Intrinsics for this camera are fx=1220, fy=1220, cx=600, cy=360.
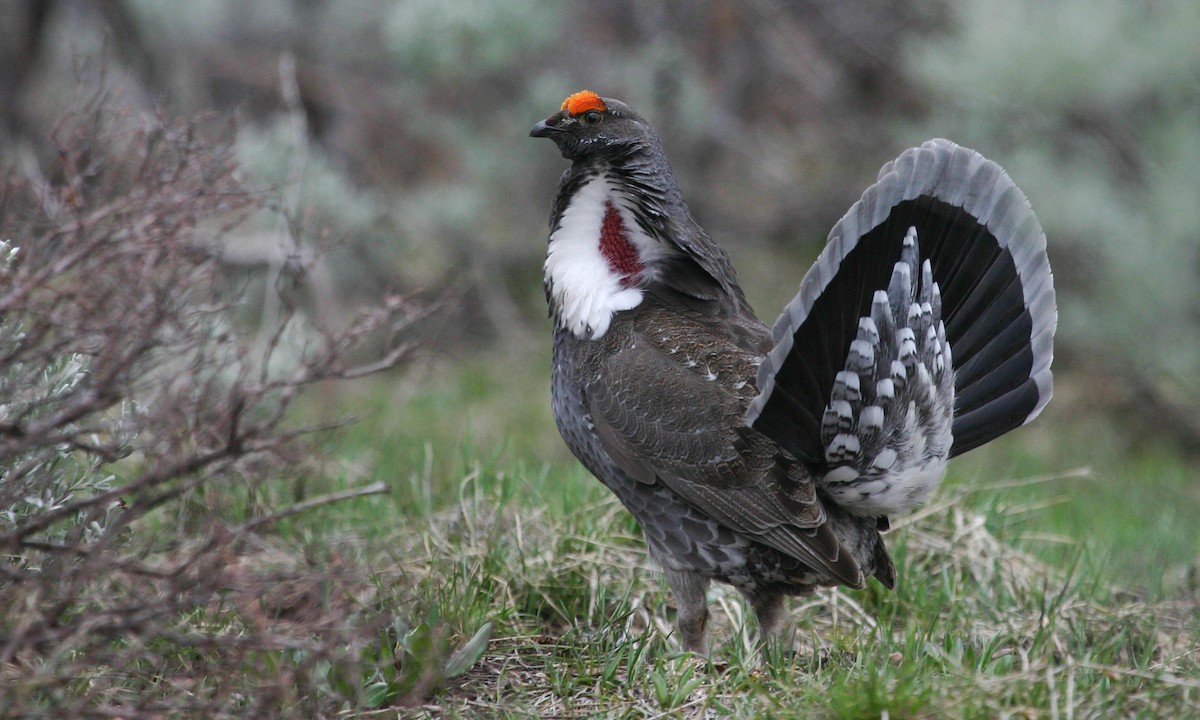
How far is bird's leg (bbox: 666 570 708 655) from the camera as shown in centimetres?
391

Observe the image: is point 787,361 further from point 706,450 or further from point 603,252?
point 603,252

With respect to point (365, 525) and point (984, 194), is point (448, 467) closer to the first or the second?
point (365, 525)

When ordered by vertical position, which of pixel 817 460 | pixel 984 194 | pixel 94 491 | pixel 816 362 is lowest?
pixel 94 491

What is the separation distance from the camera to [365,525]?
480 centimetres

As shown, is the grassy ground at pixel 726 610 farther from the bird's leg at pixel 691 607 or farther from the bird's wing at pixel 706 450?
the bird's wing at pixel 706 450

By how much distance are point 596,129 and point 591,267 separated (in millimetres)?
497

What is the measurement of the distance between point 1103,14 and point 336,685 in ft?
26.5

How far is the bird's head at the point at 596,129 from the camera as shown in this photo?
4.20m

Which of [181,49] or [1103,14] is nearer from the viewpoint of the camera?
[1103,14]

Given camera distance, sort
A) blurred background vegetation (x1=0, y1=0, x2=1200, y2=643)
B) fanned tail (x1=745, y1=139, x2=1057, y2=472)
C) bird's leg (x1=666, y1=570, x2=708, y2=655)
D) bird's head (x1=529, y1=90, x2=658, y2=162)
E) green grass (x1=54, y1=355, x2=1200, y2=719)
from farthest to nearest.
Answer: blurred background vegetation (x1=0, y1=0, x2=1200, y2=643) < bird's head (x1=529, y1=90, x2=658, y2=162) < bird's leg (x1=666, y1=570, x2=708, y2=655) < fanned tail (x1=745, y1=139, x2=1057, y2=472) < green grass (x1=54, y1=355, x2=1200, y2=719)

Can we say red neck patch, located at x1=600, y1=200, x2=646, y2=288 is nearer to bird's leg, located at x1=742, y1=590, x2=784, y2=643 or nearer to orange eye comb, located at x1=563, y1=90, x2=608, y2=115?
orange eye comb, located at x1=563, y1=90, x2=608, y2=115

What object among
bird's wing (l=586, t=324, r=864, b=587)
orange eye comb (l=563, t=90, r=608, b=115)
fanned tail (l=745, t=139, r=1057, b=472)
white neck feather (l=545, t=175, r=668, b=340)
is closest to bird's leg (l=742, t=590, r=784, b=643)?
bird's wing (l=586, t=324, r=864, b=587)

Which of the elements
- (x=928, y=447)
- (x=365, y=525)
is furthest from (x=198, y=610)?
(x=928, y=447)

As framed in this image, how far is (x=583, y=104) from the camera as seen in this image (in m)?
4.21
